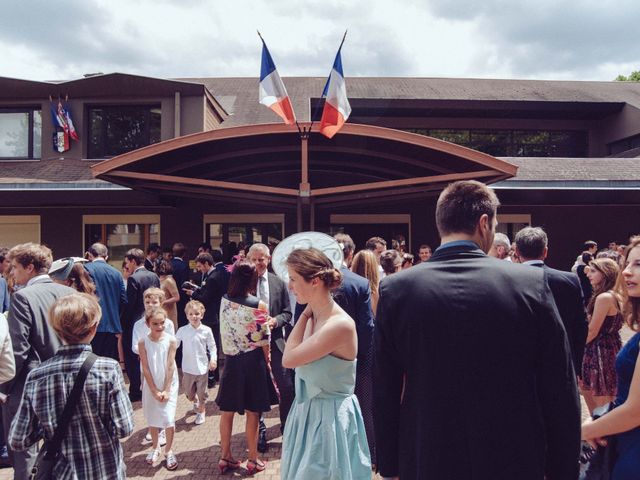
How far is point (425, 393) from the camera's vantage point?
5.42 ft

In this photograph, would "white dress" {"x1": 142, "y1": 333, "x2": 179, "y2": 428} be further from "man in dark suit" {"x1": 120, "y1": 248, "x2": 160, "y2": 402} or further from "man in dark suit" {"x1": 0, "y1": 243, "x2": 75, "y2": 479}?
"man in dark suit" {"x1": 120, "y1": 248, "x2": 160, "y2": 402}

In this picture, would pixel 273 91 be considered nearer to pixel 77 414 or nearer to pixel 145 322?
pixel 145 322

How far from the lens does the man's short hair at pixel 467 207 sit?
176 cm

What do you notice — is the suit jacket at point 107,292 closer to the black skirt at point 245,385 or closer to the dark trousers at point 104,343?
the dark trousers at point 104,343

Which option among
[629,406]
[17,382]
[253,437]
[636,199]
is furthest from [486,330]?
[636,199]

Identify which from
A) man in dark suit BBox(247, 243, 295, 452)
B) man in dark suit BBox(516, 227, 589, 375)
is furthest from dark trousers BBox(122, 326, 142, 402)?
man in dark suit BBox(516, 227, 589, 375)

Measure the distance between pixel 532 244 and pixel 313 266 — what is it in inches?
80.8

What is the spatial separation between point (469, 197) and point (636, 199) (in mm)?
12782

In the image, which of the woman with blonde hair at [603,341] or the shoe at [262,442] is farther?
the shoe at [262,442]

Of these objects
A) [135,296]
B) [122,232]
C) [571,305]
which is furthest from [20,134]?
[571,305]

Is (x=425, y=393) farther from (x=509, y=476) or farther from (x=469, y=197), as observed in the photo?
(x=469, y=197)

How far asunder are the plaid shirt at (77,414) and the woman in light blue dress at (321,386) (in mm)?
960

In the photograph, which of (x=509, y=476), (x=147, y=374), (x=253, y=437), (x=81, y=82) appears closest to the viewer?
(x=509, y=476)

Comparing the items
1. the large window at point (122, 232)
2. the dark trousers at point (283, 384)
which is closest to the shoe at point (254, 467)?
the dark trousers at point (283, 384)
